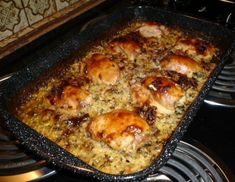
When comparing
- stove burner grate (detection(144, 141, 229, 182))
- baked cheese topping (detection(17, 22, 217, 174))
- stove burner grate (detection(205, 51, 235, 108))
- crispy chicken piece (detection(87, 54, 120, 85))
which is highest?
crispy chicken piece (detection(87, 54, 120, 85))

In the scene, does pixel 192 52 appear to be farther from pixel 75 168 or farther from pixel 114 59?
pixel 75 168

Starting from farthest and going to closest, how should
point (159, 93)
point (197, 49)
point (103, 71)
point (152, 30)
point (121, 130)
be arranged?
point (152, 30) < point (197, 49) < point (103, 71) < point (159, 93) < point (121, 130)

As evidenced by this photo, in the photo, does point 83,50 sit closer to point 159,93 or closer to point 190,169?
point 159,93

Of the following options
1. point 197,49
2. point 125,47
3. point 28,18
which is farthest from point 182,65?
point 28,18

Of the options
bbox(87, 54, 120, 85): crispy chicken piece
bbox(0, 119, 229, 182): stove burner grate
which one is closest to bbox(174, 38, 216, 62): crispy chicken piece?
bbox(87, 54, 120, 85): crispy chicken piece

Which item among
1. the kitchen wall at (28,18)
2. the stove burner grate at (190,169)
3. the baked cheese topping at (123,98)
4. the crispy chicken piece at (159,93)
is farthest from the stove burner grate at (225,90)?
the kitchen wall at (28,18)

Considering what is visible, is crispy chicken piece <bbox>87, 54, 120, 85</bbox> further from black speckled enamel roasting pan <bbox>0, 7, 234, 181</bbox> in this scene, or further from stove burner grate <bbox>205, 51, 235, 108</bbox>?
stove burner grate <bbox>205, 51, 235, 108</bbox>
